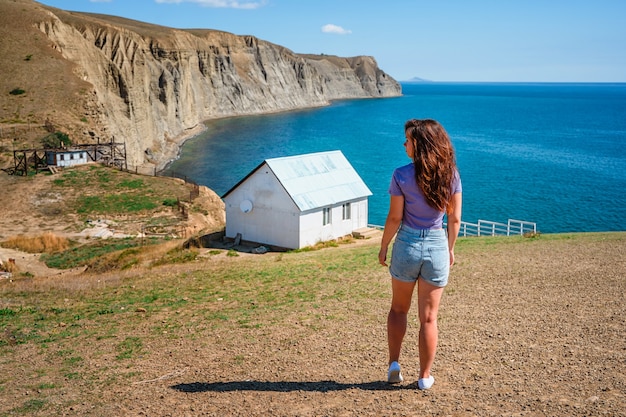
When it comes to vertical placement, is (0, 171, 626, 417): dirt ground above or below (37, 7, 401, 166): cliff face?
below

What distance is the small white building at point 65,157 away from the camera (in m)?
48.0

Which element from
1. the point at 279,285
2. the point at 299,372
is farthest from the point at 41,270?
the point at 299,372

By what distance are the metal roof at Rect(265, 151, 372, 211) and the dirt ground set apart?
57.5 ft

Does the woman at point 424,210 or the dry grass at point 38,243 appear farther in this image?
the dry grass at point 38,243

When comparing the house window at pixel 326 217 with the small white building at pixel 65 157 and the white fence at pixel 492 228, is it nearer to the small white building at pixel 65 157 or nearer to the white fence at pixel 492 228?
the white fence at pixel 492 228

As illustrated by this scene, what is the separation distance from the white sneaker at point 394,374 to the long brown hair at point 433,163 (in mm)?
1989

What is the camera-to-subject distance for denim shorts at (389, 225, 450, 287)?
263 inches

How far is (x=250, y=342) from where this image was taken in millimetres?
9812

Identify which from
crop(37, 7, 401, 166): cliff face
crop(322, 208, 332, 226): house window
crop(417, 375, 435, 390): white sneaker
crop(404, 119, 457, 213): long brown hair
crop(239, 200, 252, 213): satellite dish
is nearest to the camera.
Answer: crop(404, 119, 457, 213): long brown hair

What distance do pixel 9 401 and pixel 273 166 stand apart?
22363mm

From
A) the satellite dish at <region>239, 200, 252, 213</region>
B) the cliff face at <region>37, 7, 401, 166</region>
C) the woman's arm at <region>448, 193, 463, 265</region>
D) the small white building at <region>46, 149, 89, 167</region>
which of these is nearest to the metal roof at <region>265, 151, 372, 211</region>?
the satellite dish at <region>239, 200, 252, 213</region>

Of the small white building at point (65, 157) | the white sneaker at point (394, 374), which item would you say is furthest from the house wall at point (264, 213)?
the small white building at point (65, 157)

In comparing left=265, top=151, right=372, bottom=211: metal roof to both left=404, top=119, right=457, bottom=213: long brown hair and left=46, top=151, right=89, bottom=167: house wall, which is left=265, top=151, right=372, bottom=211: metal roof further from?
left=46, top=151, right=89, bottom=167: house wall

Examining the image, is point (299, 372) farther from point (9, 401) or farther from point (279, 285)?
point (279, 285)
